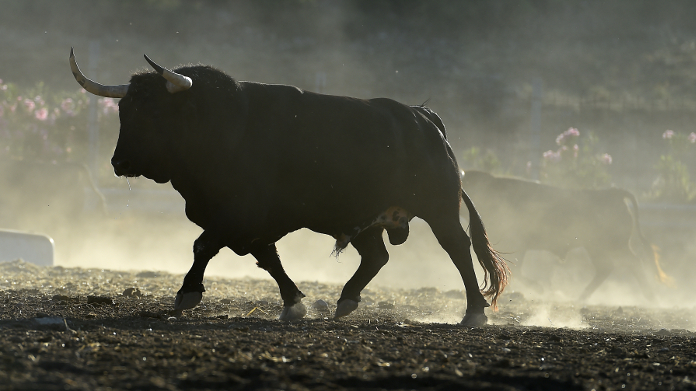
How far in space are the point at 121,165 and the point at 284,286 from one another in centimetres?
130

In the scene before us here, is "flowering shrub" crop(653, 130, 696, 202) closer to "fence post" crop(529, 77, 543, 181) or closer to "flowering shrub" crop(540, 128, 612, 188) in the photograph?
"flowering shrub" crop(540, 128, 612, 188)

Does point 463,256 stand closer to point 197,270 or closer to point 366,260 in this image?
point 366,260

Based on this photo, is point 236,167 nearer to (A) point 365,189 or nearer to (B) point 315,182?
(B) point 315,182

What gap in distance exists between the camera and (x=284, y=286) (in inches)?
197

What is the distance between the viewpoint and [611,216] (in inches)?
406

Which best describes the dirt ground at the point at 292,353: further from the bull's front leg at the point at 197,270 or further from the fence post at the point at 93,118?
the fence post at the point at 93,118

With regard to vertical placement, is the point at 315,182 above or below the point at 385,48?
below

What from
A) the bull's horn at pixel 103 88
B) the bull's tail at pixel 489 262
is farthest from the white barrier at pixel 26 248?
the bull's tail at pixel 489 262

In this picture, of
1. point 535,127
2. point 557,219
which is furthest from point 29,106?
point 557,219

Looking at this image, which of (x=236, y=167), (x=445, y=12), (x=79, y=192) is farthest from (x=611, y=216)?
(x=445, y=12)

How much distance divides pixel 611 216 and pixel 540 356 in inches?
296

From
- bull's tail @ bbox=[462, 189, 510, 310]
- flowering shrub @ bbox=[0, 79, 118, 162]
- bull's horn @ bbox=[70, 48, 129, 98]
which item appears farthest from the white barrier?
bull's tail @ bbox=[462, 189, 510, 310]

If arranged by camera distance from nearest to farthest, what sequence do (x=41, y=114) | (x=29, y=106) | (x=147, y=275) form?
1. (x=147, y=275)
2. (x=41, y=114)
3. (x=29, y=106)

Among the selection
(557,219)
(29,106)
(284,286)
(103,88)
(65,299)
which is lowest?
(65,299)
